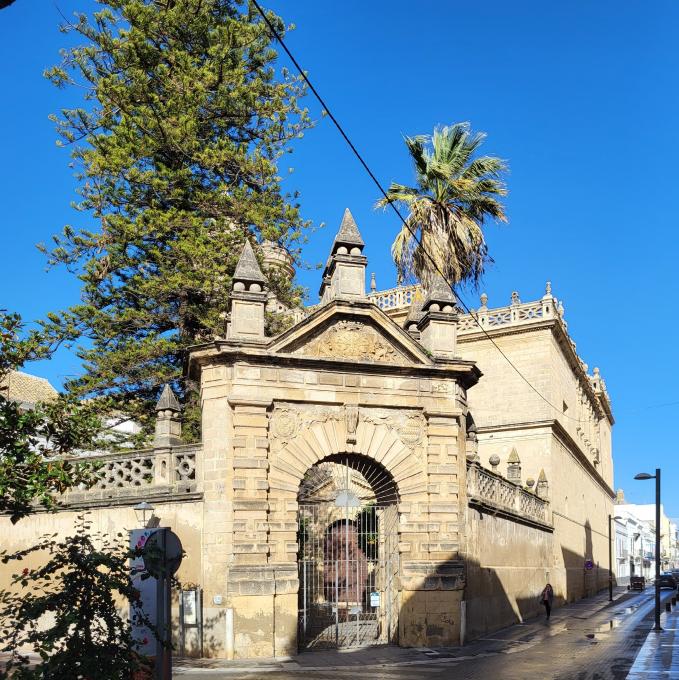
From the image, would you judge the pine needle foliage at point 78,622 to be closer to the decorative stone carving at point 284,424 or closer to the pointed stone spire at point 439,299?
the decorative stone carving at point 284,424

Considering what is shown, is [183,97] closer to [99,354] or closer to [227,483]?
[99,354]

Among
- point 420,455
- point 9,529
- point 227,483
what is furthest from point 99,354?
point 420,455

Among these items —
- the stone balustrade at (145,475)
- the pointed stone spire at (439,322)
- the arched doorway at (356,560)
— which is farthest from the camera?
the pointed stone spire at (439,322)

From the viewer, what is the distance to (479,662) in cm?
1523

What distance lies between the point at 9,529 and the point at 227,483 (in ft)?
16.8

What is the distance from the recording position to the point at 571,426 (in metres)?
39.2

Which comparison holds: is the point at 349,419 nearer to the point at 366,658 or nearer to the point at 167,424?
the point at 167,424

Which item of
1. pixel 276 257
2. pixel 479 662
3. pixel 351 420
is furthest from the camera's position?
pixel 276 257

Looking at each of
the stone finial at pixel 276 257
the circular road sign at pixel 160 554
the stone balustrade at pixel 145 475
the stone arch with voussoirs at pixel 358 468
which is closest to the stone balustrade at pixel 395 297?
the stone finial at pixel 276 257

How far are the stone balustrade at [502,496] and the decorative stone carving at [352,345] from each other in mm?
3642

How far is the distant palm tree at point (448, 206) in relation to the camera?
88.6ft

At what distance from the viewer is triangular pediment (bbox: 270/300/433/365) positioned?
16.6m

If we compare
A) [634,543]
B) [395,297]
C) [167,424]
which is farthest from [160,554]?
[634,543]

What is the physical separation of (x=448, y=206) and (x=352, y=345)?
1181 cm
